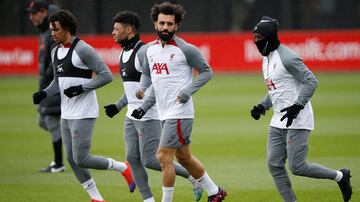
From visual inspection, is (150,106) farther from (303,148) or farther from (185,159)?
(303,148)

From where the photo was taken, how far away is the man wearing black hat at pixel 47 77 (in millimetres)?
14055

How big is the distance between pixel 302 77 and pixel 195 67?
1.23m

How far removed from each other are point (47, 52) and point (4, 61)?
19.8m

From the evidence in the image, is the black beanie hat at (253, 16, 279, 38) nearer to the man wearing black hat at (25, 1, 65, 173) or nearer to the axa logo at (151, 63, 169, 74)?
the axa logo at (151, 63, 169, 74)

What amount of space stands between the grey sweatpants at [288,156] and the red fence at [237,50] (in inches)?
845

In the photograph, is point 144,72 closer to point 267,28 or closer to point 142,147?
point 142,147

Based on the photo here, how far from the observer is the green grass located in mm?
11961

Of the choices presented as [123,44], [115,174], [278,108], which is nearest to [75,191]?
[115,174]

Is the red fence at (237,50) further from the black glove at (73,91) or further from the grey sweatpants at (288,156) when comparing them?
the grey sweatpants at (288,156)

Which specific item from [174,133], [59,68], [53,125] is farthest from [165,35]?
[53,125]

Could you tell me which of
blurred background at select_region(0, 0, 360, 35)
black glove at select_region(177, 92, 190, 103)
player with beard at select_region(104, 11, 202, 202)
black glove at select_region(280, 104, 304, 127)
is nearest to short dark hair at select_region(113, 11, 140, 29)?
player with beard at select_region(104, 11, 202, 202)

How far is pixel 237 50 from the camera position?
31.8 metres

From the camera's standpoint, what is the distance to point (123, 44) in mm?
10531

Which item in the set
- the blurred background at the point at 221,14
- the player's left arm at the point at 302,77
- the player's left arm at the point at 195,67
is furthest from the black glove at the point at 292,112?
the blurred background at the point at 221,14
